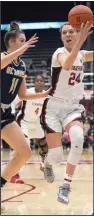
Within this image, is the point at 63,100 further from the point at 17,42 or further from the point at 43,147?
the point at 43,147

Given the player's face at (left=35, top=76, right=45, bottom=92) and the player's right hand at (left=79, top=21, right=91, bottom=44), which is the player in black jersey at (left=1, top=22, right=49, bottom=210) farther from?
the player's face at (left=35, top=76, right=45, bottom=92)

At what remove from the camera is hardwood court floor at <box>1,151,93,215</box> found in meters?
4.74

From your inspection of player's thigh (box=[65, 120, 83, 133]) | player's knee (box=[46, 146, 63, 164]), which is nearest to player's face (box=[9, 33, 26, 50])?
player's thigh (box=[65, 120, 83, 133])

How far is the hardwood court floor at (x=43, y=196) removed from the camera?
474cm

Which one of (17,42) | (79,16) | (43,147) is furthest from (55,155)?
(43,147)

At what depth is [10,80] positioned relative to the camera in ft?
15.1

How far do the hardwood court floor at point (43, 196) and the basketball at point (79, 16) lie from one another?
2.04 metres

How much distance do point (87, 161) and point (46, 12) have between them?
12.7m

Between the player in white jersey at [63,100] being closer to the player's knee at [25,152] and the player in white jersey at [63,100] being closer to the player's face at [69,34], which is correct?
the player's face at [69,34]

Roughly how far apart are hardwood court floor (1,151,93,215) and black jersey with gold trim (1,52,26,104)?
4.20ft

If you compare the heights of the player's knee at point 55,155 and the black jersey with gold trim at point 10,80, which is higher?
the black jersey with gold trim at point 10,80

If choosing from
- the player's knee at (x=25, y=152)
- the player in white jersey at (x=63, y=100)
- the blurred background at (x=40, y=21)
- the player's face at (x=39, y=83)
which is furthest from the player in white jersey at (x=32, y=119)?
the blurred background at (x=40, y=21)

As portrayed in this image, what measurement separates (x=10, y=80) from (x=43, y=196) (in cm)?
185

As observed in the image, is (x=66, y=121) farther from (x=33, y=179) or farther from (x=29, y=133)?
(x=29, y=133)
